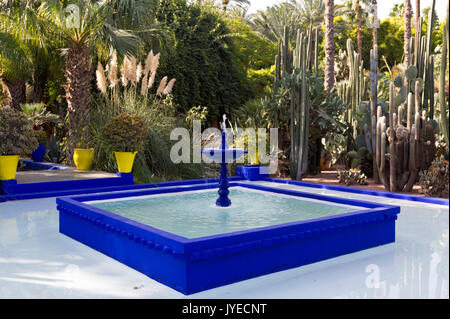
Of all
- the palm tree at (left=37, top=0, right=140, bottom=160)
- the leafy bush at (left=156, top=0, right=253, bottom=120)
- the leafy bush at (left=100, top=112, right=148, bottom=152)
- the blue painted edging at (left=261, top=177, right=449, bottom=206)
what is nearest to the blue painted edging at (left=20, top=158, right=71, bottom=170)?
the palm tree at (left=37, top=0, right=140, bottom=160)

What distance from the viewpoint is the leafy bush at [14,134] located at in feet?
27.4

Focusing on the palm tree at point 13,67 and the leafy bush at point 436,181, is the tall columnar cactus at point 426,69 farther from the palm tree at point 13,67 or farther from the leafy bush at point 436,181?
the palm tree at point 13,67

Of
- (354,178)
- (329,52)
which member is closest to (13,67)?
(329,52)

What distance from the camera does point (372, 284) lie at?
4.06 meters

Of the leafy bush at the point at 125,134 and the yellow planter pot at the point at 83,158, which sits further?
the yellow planter pot at the point at 83,158

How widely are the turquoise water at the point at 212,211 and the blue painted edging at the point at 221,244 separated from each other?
0.74 metres

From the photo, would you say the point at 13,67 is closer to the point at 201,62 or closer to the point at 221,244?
the point at 201,62

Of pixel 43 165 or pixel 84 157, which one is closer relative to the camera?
pixel 84 157

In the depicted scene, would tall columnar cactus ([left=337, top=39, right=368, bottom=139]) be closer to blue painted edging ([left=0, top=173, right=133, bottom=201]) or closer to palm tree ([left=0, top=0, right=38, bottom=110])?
blue painted edging ([left=0, top=173, right=133, bottom=201])

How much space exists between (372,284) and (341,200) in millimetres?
2747

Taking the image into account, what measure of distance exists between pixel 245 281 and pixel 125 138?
5964 mm

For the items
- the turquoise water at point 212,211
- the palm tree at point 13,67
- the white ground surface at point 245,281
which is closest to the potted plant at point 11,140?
the turquoise water at point 212,211

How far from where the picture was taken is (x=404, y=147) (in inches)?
371

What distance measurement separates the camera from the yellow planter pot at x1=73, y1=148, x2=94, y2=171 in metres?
11.1
